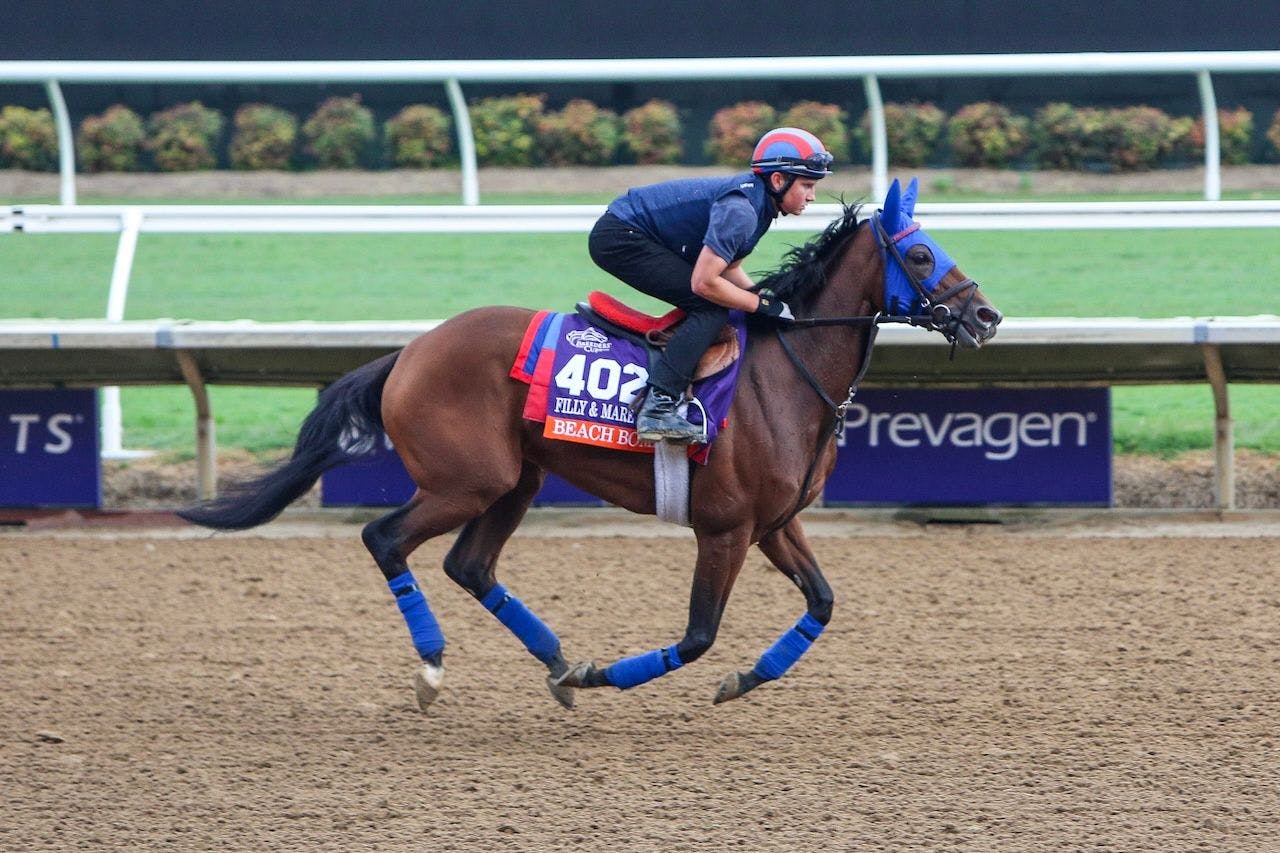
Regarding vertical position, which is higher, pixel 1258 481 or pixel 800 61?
pixel 800 61

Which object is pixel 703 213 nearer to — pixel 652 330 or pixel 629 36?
pixel 652 330

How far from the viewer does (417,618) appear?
5.23m

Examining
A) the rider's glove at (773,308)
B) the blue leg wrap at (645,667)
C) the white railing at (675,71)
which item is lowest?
the blue leg wrap at (645,667)

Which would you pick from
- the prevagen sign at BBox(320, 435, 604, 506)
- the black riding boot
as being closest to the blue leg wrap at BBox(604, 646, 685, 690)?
the black riding boot

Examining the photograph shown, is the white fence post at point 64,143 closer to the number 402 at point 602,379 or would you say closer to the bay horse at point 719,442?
the bay horse at point 719,442

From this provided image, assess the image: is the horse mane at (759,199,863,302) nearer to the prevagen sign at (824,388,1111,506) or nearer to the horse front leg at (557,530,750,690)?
the horse front leg at (557,530,750,690)

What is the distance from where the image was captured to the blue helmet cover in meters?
5.00

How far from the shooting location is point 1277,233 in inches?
374

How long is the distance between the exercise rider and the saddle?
0.06 metres

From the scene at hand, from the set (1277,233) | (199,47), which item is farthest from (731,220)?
(199,47)

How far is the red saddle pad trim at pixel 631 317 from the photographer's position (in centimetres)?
518

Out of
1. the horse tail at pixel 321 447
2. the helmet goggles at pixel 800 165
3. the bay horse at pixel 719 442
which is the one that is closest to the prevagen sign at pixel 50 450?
the horse tail at pixel 321 447

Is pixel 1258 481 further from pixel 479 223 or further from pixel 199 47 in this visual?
pixel 199 47

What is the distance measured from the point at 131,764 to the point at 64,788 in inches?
9.7
